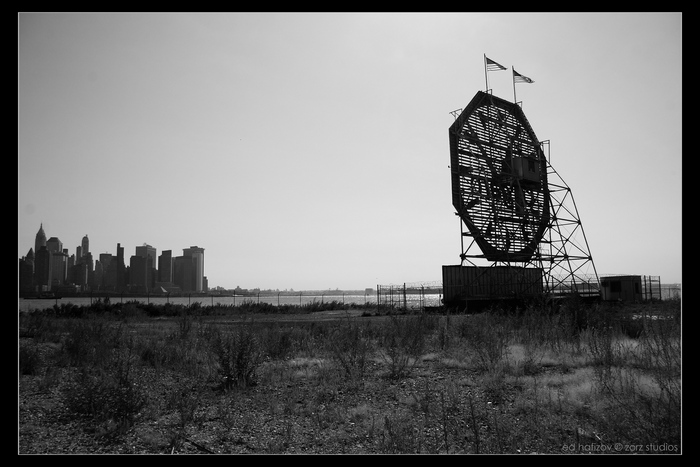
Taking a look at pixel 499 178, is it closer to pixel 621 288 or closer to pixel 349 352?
pixel 621 288

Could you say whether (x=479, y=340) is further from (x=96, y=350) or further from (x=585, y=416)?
(x=96, y=350)

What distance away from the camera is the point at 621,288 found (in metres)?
35.5

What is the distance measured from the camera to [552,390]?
746cm

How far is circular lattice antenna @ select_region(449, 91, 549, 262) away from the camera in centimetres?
2886

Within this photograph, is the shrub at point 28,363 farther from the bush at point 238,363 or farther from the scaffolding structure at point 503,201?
the scaffolding structure at point 503,201

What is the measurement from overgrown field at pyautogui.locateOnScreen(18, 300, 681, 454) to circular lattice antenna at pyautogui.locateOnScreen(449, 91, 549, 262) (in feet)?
57.8

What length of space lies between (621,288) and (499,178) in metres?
14.1

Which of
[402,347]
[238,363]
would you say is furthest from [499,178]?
[238,363]

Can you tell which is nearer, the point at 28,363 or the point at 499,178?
the point at 28,363

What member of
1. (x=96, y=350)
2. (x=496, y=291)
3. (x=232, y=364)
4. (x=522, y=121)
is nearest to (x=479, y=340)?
(x=232, y=364)

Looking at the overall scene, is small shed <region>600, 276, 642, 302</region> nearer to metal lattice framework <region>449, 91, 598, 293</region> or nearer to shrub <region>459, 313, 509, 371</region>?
metal lattice framework <region>449, 91, 598, 293</region>

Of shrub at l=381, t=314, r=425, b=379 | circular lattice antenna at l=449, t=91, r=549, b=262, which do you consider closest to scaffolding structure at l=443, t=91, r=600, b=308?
circular lattice antenna at l=449, t=91, r=549, b=262

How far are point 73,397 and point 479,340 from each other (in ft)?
26.1

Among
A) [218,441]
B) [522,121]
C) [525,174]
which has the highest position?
[522,121]
